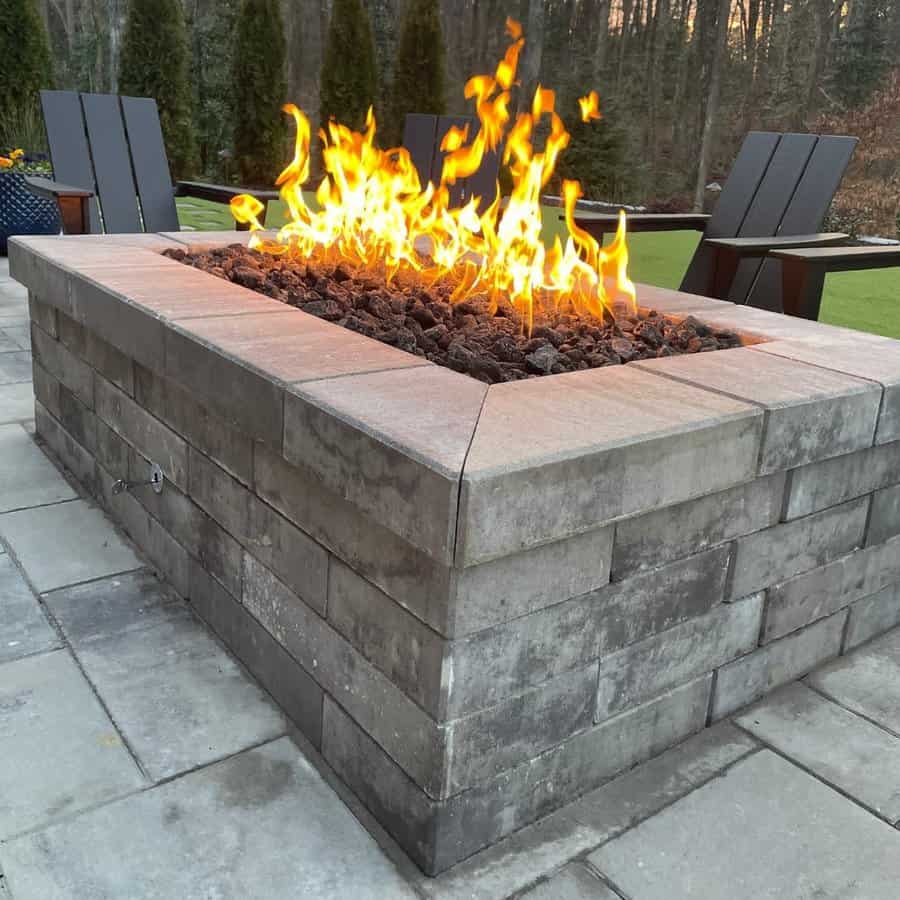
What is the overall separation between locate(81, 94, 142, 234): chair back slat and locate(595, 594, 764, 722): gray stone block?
3.77 metres

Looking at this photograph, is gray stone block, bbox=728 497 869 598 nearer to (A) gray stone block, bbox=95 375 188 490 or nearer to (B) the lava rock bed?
(B) the lava rock bed

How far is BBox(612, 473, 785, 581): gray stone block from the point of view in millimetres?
1574

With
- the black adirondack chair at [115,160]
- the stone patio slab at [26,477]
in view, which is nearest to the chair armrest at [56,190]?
the black adirondack chair at [115,160]

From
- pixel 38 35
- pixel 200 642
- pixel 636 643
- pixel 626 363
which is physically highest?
pixel 38 35

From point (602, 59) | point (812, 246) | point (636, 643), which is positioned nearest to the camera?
point (636, 643)

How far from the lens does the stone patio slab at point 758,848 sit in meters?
1.47

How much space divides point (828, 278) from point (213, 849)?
20.8 feet

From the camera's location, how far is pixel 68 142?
4578 mm

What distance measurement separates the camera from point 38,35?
778 centimetres

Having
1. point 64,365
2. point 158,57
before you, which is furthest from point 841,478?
point 158,57

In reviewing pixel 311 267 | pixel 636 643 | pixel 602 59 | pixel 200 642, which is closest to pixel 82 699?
pixel 200 642

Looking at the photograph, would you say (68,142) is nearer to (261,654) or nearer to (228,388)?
(228,388)

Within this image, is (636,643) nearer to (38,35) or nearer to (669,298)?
(669,298)

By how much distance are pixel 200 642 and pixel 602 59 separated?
1376 cm
